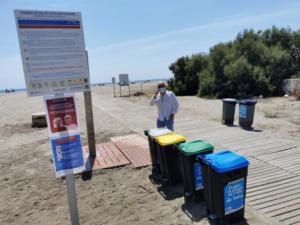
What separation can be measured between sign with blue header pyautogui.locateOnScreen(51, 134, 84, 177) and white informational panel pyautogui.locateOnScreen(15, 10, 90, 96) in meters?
0.53

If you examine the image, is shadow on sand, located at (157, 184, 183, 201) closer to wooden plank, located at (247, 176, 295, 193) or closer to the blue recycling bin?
the blue recycling bin

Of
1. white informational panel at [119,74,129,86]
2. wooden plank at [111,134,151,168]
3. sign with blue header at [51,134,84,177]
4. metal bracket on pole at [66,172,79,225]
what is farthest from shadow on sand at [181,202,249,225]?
white informational panel at [119,74,129,86]

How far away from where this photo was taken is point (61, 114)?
2.83 metres

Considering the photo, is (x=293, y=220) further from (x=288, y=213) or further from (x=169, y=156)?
(x=169, y=156)

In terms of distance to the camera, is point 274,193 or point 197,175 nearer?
point 197,175

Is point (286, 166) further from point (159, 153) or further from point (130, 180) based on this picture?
point (130, 180)

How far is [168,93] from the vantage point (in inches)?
248

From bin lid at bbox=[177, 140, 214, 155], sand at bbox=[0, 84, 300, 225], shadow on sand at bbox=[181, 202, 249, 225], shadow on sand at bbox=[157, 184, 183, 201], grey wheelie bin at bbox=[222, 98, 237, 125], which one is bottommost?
sand at bbox=[0, 84, 300, 225]

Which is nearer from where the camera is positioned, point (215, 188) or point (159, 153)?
point (215, 188)

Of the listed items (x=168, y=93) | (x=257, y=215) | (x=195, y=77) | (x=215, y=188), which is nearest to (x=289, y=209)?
(x=257, y=215)

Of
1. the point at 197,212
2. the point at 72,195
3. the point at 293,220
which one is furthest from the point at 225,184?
the point at 72,195

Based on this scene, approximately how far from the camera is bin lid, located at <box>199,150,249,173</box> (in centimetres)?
308

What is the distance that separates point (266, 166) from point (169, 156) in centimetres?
207

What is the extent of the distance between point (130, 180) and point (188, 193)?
1.48 metres
